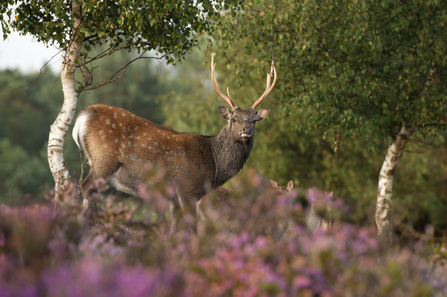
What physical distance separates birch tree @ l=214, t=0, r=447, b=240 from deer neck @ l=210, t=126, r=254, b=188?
237cm

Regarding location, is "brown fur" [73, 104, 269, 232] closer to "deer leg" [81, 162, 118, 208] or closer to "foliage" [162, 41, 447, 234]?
"deer leg" [81, 162, 118, 208]

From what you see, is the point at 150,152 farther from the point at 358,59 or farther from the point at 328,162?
the point at 328,162

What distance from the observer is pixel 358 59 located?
32.1 ft

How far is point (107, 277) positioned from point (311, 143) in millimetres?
15772

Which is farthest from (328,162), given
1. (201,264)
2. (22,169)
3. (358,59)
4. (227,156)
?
(22,169)

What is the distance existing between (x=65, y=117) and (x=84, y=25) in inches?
54.3

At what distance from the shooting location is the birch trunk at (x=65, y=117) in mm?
7078

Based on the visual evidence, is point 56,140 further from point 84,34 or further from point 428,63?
point 428,63

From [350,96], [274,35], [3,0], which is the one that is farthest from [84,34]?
[350,96]

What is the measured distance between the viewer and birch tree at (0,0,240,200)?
6.93 metres

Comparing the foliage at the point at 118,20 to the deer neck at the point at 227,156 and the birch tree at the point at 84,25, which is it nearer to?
the birch tree at the point at 84,25

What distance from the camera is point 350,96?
32.3 feet

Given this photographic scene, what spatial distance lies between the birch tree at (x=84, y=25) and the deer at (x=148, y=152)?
1.94ft

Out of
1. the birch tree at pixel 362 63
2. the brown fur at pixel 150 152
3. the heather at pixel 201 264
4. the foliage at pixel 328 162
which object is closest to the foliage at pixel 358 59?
the birch tree at pixel 362 63
